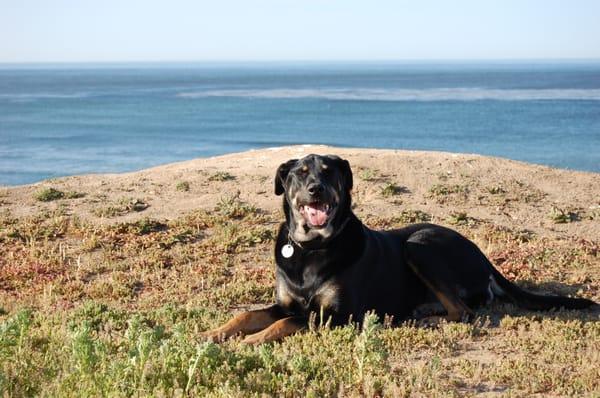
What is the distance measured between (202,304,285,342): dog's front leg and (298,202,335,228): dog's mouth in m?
0.98

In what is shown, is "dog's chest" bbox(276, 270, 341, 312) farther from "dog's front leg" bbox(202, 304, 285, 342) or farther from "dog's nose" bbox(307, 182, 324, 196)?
"dog's nose" bbox(307, 182, 324, 196)

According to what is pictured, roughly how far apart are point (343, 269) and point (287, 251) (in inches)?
24.4

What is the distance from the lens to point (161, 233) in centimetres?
1282

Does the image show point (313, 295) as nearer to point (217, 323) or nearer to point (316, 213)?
point (316, 213)

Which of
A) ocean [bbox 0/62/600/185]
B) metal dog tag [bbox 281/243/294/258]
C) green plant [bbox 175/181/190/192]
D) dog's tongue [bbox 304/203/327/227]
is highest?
dog's tongue [bbox 304/203/327/227]

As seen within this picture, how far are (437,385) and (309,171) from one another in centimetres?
266

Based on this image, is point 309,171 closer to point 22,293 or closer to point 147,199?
point 22,293

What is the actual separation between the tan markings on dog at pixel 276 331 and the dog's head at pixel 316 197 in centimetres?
87

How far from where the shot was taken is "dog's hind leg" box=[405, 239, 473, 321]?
8453mm

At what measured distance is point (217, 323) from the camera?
27.5ft

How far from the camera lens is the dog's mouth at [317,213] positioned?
7918mm

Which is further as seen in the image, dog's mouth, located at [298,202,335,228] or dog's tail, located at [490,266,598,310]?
dog's tail, located at [490,266,598,310]

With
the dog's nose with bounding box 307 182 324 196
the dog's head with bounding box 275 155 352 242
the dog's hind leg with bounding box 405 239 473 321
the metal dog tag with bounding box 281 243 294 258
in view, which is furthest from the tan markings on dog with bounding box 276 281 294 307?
the dog's hind leg with bounding box 405 239 473 321

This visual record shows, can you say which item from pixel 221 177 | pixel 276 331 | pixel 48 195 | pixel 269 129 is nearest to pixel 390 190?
pixel 221 177
